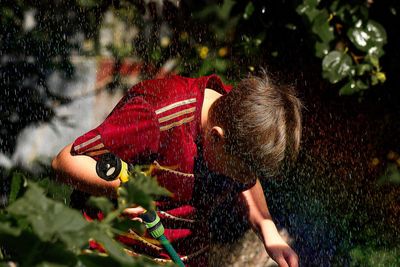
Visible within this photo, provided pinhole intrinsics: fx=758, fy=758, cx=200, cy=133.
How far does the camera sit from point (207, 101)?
2.61 meters

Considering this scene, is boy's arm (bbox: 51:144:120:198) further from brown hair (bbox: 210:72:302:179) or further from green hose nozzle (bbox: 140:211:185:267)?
brown hair (bbox: 210:72:302:179)

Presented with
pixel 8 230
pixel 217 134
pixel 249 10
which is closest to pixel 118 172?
pixel 217 134

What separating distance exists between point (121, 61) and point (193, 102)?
160 centimetres

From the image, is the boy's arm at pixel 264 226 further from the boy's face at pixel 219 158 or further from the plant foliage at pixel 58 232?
the plant foliage at pixel 58 232

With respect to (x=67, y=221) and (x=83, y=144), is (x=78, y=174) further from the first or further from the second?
(x=67, y=221)

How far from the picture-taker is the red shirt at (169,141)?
245 centimetres

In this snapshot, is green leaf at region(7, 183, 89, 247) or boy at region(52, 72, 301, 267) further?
boy at region(52, 72, 301, 267)

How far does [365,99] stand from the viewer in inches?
110

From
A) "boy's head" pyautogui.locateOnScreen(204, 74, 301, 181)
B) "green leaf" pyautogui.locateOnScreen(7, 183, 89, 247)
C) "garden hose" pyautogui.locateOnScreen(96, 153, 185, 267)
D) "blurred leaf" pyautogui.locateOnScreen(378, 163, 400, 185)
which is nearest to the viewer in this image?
"green leaf" pyautogui.locateOnScreen(7, 183, 89, 247)

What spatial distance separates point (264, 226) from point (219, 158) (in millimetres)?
460

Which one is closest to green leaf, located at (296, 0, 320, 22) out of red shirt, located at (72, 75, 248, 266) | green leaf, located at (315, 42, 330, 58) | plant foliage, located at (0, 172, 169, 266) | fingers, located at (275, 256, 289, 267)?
green leaf, located at (315, 42, 330, 58)

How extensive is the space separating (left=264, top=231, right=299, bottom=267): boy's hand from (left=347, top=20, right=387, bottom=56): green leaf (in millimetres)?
754

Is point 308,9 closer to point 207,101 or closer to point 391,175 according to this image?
point 207,101

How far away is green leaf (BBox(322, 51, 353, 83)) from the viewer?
2.55 metres
